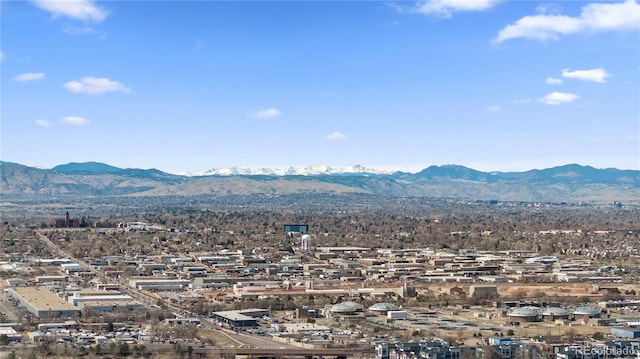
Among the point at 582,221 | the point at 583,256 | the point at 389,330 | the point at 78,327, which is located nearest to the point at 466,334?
the point at 389,330

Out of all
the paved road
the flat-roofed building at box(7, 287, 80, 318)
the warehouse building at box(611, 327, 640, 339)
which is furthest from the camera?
the flat-roofed building at box(7, 287, 80, 318)

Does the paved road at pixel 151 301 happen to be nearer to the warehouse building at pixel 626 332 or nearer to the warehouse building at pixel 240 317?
the warehouse building at pixel 240 317

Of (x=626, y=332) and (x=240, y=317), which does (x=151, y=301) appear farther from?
(x=626, y=332)

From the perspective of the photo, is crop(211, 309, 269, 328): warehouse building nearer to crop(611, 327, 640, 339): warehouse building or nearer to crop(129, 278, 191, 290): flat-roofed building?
crop(129, 278, 191, 290): flat-roofed building

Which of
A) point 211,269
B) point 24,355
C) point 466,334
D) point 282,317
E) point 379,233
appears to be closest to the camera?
point 24,355

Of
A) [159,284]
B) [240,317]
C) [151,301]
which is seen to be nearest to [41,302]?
[151,301]

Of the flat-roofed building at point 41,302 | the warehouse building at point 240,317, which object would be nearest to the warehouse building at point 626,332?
the warehouse building at point 240,317

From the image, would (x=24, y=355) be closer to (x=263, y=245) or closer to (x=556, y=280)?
(x=556, y=280)

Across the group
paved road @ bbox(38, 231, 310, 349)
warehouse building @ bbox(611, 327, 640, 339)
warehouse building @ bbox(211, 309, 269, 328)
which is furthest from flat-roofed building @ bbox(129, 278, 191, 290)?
warehouse building @ bbox(611, 327, 640, 339)
